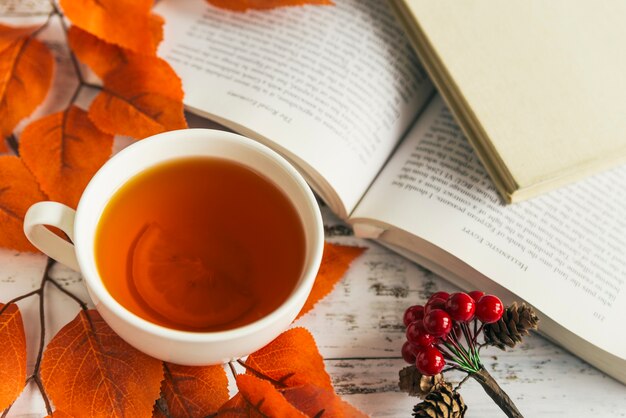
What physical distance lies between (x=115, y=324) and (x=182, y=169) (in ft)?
0.63

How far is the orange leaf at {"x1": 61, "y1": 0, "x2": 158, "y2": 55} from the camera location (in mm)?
773

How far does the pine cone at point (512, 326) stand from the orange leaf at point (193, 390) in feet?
0.93

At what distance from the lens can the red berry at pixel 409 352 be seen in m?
0.68

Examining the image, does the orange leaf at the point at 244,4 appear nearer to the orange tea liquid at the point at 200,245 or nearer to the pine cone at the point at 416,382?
the orange tea liquid at the point at 200,245

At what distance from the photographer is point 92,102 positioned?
819 millimetres

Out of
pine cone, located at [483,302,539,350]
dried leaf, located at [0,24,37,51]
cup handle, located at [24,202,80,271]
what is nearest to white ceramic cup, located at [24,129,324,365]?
cup handle, located at [24,202,80,271]

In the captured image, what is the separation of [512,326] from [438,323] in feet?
0.26

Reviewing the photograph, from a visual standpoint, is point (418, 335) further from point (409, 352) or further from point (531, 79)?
point (531, 79)

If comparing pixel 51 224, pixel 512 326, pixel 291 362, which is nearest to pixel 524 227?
pixel 512 326

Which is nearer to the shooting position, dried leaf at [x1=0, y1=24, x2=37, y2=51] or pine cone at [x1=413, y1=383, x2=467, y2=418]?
pine cone at [x1=413, y1=383, x2=467, y2=418]

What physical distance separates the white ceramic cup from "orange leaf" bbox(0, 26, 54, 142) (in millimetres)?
250

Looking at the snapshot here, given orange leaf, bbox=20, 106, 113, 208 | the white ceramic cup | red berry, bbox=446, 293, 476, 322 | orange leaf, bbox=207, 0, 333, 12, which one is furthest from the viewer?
orange leaf, bbox=207, 0, 333, 12

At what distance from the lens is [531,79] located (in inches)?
32.4

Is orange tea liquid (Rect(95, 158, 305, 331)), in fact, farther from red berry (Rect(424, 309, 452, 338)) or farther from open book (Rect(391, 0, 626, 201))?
open book (Rect(391, 0, 626, 201))
